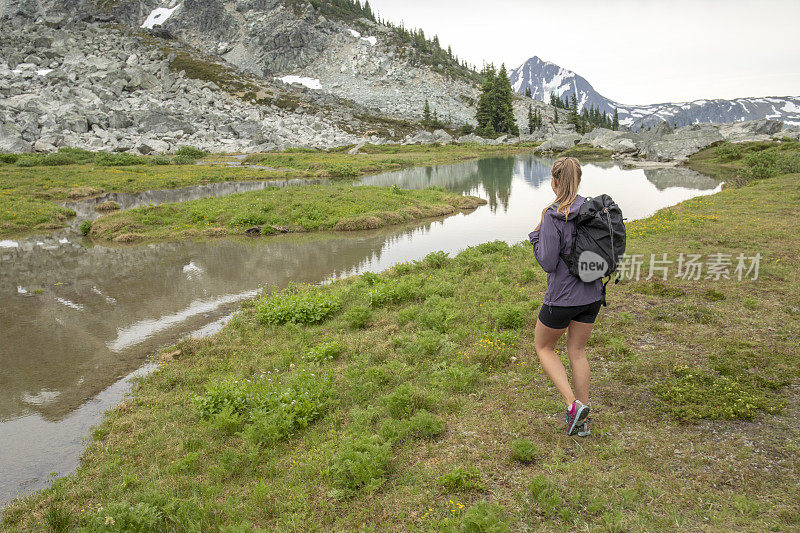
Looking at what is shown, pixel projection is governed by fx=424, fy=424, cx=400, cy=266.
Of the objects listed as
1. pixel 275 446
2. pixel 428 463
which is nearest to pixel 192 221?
pixel 275 446

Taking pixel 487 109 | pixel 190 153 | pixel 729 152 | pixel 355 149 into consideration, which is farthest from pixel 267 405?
pixel 487 109

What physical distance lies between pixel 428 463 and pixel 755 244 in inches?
608

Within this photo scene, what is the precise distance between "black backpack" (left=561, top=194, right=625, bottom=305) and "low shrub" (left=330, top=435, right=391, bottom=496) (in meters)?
3.56

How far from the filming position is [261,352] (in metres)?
10.5

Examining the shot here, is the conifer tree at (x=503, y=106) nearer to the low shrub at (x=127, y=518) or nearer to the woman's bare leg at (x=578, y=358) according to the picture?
the woman's bare leg at (x=578, y=358)

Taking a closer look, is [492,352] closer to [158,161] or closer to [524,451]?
[524,451]

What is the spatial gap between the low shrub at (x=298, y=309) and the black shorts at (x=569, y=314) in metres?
7.62

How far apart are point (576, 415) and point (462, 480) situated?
1.83 metres

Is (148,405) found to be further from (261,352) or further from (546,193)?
(546,193)

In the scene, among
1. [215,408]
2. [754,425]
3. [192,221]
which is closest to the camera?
[754,425]

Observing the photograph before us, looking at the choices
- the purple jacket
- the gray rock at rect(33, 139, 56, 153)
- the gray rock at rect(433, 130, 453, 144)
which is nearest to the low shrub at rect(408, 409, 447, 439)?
the purple jacket

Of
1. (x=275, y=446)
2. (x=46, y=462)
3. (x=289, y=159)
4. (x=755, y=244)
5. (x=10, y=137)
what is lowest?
A: (x=46, y=462)

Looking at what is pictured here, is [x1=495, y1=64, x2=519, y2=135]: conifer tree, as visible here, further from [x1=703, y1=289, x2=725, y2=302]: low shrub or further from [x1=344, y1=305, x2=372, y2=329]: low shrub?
[x1=344, y1=305, x2=372, y2=329]: low shrub

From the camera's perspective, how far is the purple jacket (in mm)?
5551
